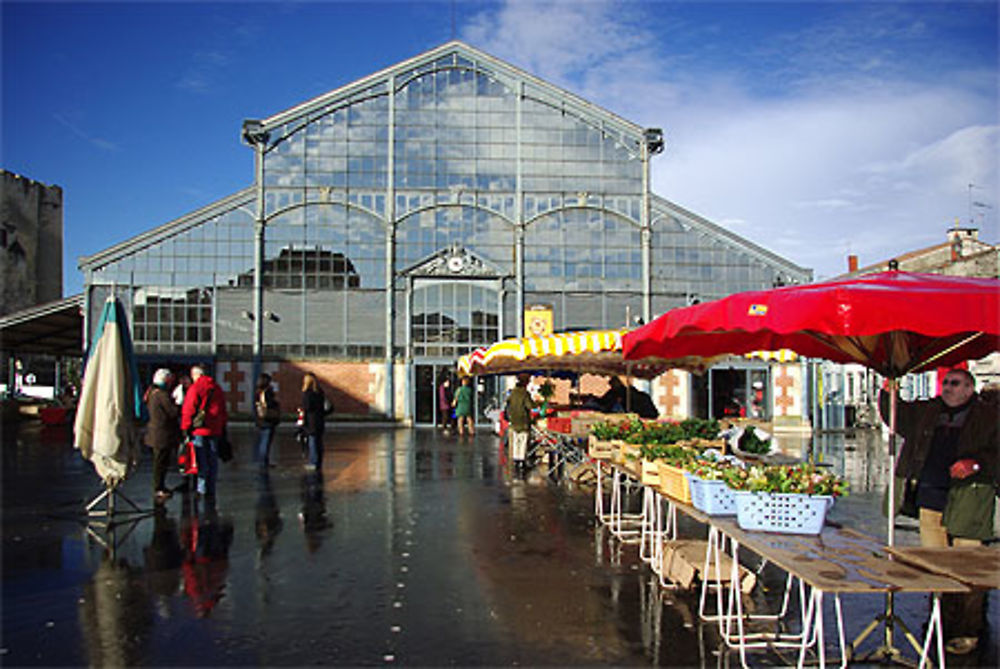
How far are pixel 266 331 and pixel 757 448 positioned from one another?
22.9 meters

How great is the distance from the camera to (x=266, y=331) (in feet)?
98.2

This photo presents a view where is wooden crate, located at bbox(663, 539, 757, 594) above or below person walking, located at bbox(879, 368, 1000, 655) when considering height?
below

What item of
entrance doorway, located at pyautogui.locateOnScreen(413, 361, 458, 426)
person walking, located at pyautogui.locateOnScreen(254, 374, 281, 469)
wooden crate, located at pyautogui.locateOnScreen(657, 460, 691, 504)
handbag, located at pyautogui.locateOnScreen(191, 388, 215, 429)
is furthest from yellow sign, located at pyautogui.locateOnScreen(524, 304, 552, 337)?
wooden crate, located at pyautogui.locateOnScreen(657, 460, 691, 504)

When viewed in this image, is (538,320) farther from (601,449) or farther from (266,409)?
(601,449)

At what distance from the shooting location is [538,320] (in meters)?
30.2

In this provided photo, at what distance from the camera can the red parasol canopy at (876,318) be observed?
17.1 feet

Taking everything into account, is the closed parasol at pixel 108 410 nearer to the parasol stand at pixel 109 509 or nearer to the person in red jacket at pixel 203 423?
the parasol stand at pixel 109 509

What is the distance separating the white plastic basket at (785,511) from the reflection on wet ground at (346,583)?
89 centimetres

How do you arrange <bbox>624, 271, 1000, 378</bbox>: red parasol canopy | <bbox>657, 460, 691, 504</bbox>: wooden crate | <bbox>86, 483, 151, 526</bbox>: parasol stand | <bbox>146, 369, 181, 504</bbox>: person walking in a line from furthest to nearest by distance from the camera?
1. <bbox>146, 369, 181, 504</bbox>: person walking
2. <bbox>86, 483, 151, 526</bbox>: parasol stand
3. <bbox>657, 460, 691, 504</bbox>: wooden crate
4. <bbox>624, 271, 1000, 378</bbox>: red parasol canopy

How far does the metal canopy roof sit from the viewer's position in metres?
31.1

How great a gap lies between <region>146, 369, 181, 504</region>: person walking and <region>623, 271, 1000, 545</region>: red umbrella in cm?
747

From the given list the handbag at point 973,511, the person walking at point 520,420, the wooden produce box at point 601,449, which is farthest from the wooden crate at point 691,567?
the person walking at point 520,420

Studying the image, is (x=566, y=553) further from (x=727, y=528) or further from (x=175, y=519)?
(x=175, y=519)

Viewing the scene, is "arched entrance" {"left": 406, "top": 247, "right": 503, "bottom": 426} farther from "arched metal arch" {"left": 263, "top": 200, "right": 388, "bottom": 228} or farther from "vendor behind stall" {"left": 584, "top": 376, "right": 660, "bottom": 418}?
"vendor behind stall" {"left": 584, "top": 376, "right": 660, "bottom": 418}
